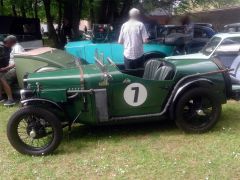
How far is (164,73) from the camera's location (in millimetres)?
5801

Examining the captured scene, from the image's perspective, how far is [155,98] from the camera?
559 cm

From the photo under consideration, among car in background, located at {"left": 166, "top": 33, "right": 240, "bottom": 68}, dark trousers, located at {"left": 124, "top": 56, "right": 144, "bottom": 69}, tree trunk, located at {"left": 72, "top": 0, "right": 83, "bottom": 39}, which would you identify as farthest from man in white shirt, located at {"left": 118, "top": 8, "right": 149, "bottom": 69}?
tree trunk, located at {"left": 72, "top": 0, "right": 83, "bottom": 39}

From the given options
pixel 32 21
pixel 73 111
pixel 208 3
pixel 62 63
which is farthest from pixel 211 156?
pixel 208 3

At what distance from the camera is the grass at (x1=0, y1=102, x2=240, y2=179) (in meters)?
4.48

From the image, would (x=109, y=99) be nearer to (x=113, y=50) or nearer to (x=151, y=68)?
(x=151, y=68)

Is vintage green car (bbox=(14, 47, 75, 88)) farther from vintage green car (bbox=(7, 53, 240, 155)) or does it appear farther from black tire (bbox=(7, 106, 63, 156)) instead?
black tire (bbox=(7, 106, 63, 156))

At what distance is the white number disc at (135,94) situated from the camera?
17.8ft

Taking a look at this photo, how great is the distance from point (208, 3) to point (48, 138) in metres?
21.3

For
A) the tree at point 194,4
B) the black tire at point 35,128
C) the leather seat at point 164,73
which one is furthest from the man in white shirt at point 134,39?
the tree at point 194,4

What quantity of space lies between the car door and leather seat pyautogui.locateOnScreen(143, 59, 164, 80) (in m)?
0.60

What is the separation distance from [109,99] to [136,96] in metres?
0.38

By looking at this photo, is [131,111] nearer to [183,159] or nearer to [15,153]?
[183,159]

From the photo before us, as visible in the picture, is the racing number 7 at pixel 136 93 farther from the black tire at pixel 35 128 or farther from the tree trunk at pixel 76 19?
the tree trunk at pixel 76 19

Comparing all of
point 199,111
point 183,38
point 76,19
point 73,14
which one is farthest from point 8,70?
point 73,14
